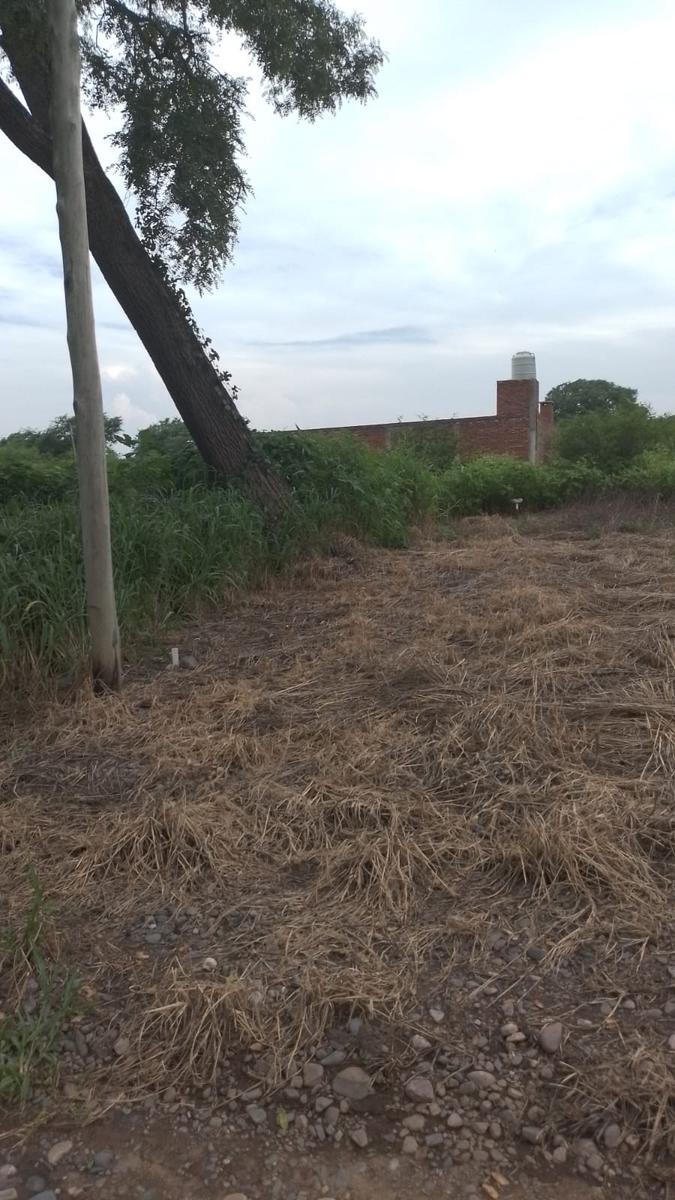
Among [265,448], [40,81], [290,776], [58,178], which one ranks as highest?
[40,81]

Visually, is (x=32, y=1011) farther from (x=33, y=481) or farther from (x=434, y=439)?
(x=434, y=439)

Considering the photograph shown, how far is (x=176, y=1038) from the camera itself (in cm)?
180

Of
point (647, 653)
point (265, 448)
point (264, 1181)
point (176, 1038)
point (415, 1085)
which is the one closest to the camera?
Result: point (264, 1181)

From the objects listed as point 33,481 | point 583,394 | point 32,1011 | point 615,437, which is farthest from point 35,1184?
point 583,394

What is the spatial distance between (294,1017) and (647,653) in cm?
254

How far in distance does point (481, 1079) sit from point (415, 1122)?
16 centimetres

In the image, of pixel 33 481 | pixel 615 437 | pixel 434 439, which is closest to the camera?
pixel 33 481

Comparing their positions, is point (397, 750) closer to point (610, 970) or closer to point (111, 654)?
→ point (610, 970)

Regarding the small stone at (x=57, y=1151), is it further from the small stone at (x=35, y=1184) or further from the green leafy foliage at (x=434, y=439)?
the green leafy foliage at (x=434, y=439)

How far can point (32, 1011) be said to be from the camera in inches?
76.1

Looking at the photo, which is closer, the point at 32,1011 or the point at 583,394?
the point at 32,1011

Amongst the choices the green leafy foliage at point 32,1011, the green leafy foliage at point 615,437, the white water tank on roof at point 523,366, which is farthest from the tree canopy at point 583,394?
the green leafy foliage at point 32,1011

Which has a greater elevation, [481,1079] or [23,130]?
[23,130]

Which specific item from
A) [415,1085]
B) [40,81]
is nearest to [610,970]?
[415,1085]
